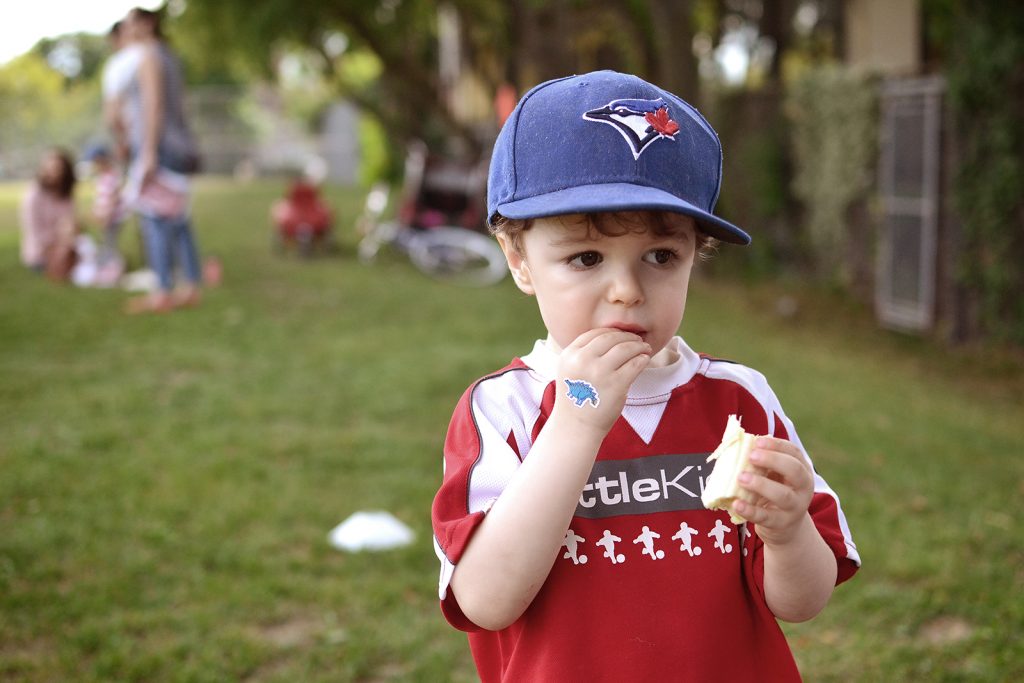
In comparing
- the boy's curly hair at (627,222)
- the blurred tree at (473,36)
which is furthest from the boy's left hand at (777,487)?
the blurred tree at (473,36)

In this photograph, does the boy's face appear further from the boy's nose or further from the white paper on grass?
the white paper on grass

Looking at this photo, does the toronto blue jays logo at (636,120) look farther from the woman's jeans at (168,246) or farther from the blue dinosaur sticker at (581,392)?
the woman's jeans at (168,246)

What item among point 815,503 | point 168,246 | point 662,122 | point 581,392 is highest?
point 662,122

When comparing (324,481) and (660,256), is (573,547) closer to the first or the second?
(660,256)

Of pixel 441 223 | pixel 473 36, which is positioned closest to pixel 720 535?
pixel 441 223

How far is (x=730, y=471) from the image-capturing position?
148 cm

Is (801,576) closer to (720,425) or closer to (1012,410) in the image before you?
(720,425)

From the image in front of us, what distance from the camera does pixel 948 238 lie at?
851 centimetres

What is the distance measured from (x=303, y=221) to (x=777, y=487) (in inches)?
482

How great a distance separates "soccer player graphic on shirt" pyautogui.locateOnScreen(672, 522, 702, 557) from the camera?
5.26 feet

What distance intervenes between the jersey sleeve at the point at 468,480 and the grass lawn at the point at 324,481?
1862 mm

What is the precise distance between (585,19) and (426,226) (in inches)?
271

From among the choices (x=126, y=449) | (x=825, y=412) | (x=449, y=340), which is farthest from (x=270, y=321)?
(x=825, y=412)

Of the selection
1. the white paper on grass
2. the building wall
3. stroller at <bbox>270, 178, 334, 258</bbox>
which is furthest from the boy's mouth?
the building wall
